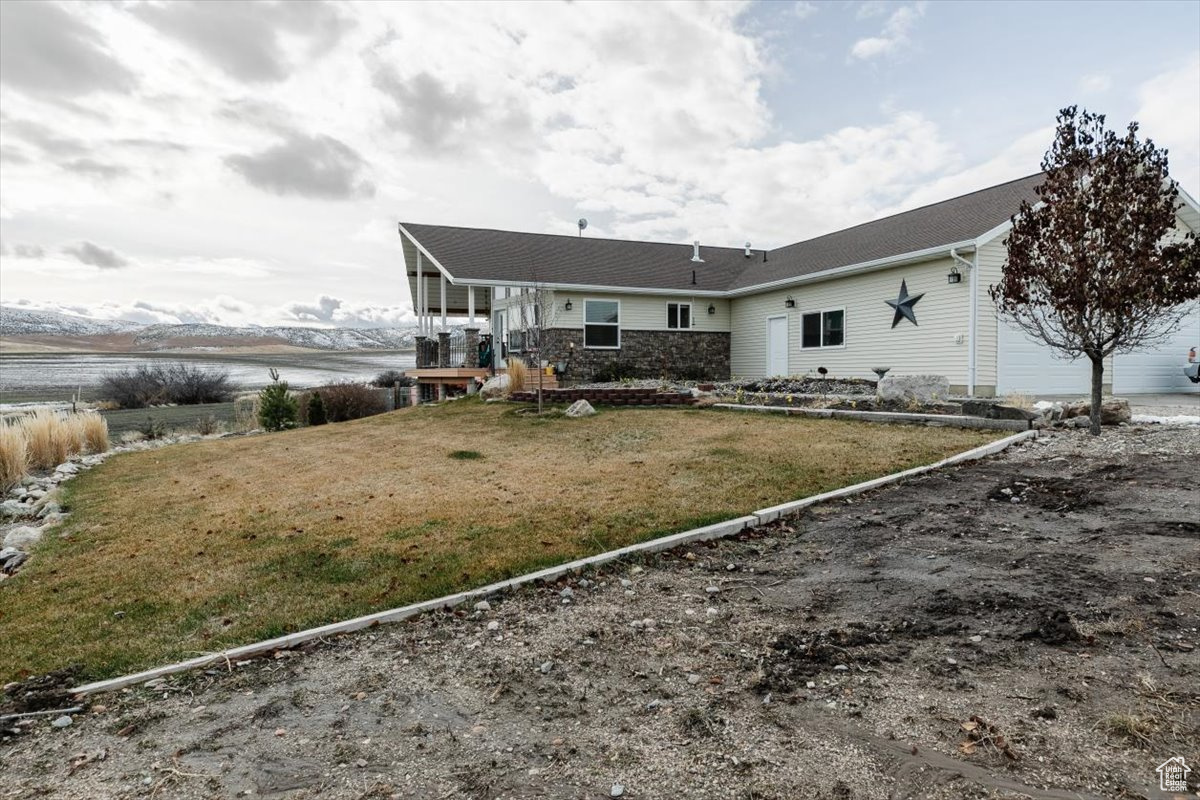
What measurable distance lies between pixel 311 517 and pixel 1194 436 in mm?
10508

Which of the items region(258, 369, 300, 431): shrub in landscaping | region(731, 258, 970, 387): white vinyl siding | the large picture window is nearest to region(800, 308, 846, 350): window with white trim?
region(731, 258, 970, 387): white vinyl siding

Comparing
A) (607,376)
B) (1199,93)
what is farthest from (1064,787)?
(607,376)

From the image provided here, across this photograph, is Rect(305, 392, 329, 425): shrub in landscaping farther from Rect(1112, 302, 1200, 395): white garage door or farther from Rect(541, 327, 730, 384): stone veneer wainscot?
Rect(1112, 302, 1200, 395): white garage door

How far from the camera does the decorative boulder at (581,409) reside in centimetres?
1227

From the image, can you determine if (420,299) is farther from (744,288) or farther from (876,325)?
(876,325)

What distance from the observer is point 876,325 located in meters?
15.9

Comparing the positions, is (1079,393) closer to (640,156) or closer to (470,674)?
(640,156)

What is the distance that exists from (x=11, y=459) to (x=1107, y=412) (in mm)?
16008

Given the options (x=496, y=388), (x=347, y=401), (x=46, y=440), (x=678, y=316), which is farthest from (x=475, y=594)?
(x=678, y=316)

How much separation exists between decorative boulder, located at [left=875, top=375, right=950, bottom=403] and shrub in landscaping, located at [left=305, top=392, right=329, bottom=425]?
14.4 meters

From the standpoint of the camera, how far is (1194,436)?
7855 millimetres

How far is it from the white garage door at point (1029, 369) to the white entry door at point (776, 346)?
6070 mm

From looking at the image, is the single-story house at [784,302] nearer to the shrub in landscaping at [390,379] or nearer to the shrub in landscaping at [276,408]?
the shrub in landscaping at [390,379]

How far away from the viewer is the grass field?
3787 mm
